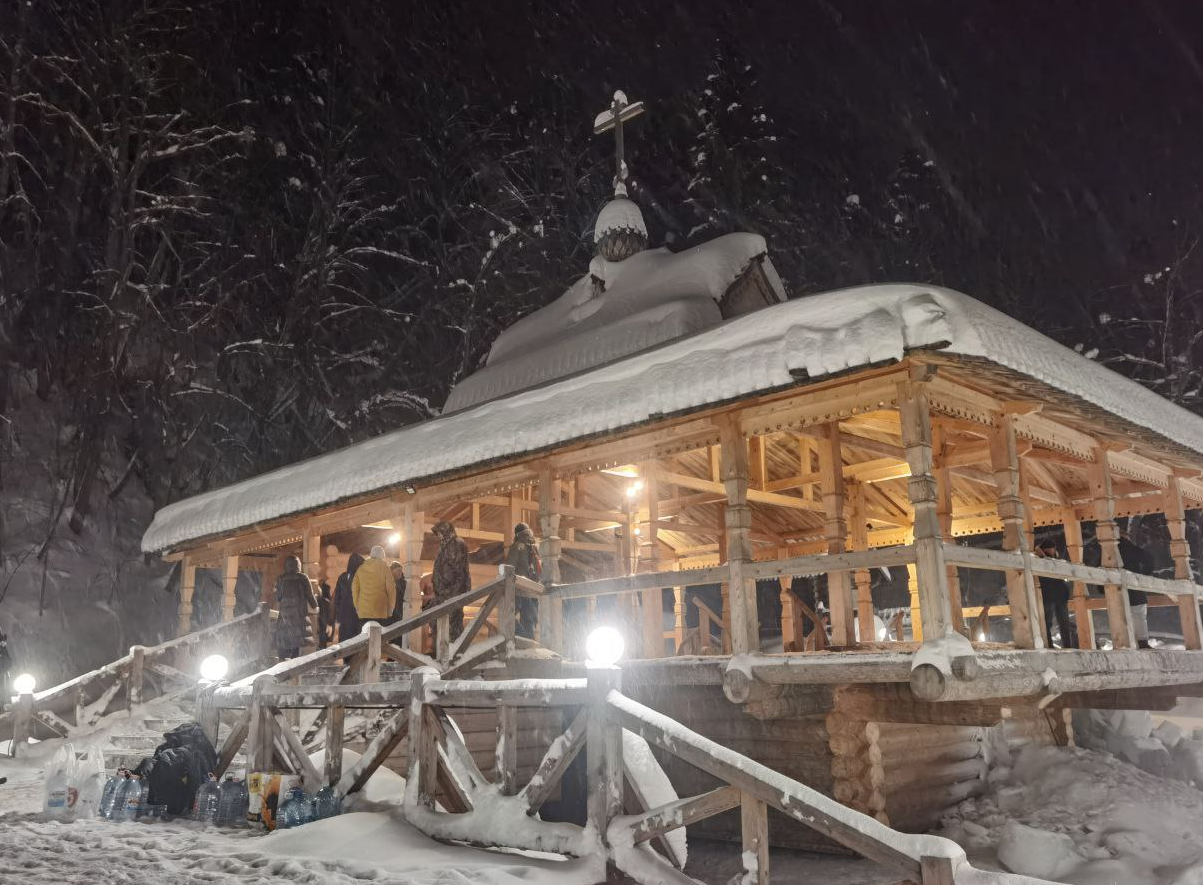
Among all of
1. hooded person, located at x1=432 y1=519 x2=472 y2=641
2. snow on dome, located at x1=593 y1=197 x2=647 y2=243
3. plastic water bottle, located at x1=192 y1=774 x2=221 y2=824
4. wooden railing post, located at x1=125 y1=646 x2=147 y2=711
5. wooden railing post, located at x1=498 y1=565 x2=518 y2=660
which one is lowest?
plastic water bottle, located at x1=192 y1=774 x2=221 y2=824

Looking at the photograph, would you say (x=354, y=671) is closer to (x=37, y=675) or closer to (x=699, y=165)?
(x=37, y=675)

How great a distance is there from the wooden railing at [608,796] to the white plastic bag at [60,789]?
10.5 feet

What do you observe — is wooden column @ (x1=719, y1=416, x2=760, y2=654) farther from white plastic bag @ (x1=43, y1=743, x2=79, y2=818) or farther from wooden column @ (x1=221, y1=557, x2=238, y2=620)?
wooden column @ (x1=221, y1=557, x2=238, y2=620)

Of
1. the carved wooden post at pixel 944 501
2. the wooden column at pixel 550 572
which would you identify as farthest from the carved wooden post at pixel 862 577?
the wooden column at pixel 550 572

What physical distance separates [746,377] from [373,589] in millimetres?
6903

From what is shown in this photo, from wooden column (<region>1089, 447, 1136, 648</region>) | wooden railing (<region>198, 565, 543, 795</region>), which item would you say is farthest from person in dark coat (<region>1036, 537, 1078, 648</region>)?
wooden railing (<region>198, 565, 543, 795</region>)

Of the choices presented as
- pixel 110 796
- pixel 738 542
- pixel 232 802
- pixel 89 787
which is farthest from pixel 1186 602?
pixel 89 787

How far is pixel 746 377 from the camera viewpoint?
8328 mm

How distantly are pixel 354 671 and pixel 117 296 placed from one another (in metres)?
17.5

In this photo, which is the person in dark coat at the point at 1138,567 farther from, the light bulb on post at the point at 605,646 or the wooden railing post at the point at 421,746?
the wooden railing post at the point at 421,746

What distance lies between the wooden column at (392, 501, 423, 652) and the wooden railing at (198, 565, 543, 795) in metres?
1.87

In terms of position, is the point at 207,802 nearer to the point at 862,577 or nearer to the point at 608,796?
the point at 608,796

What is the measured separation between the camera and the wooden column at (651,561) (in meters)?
11.6

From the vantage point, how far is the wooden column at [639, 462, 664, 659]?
11570 mm
